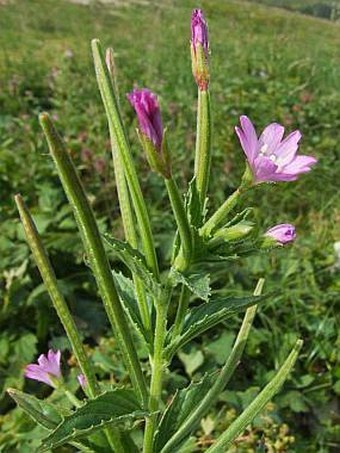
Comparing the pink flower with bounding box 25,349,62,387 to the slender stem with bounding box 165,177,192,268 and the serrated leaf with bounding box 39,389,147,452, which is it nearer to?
the serrated leaf with bounding box 39,389,147,452

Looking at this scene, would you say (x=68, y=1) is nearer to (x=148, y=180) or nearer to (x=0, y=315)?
(x=148, y=180)

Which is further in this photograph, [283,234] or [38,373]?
[38,373]

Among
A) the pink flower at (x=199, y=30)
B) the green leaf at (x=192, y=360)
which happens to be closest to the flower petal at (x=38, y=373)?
the pink flower at (x=199, y=30)

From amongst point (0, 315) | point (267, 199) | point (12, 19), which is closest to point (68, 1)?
point (12, 19)

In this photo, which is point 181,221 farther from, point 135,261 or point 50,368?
point 50,368

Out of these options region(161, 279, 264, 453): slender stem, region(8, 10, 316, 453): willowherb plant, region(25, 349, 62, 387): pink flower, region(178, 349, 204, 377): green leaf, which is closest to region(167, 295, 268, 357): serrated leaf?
region(8, 10, 316, 453): willowherb plant

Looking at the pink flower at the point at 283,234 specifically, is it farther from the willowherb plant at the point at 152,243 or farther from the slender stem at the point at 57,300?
the slender stem at the point at 57,300

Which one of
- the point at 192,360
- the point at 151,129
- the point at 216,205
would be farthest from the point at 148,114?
the point at 216,205
